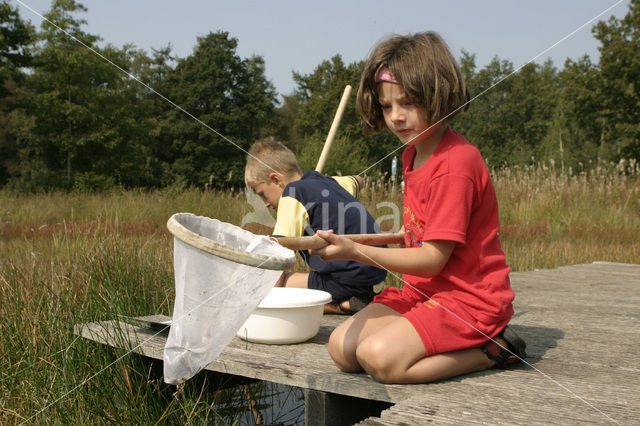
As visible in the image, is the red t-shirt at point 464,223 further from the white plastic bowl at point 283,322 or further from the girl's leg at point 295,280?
the girl's leg at point 295,280

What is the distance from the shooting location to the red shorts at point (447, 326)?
2.09 meters

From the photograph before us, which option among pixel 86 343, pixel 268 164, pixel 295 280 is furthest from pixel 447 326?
pixel 268 164

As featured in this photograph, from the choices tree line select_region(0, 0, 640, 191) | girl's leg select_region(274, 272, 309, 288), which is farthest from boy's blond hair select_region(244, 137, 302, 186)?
tree line select_region(0, 0, 640, 191)

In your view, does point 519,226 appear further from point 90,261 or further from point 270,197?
point 90,261

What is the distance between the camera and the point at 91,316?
306 cm

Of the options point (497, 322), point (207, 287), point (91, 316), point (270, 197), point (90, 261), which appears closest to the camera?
point (207, 287)

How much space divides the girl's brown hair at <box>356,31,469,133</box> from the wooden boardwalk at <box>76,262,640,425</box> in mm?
942

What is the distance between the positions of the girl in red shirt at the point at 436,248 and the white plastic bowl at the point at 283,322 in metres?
0.34

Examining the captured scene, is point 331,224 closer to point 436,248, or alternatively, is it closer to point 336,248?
point 436,248

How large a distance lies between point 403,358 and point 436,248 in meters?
0.38

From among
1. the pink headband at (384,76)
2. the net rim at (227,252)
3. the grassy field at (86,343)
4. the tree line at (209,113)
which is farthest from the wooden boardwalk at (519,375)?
the tree line at (209,113)

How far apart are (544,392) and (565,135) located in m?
32.7

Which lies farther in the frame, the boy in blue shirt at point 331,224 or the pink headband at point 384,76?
the boy in blue shirt at point 331,224

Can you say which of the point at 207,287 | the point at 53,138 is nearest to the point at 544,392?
the point at 207,287
